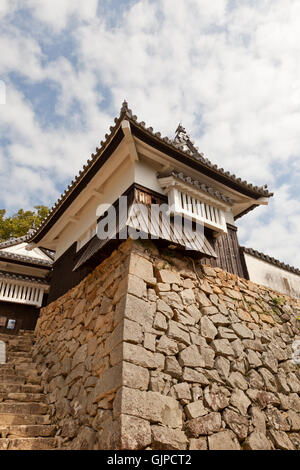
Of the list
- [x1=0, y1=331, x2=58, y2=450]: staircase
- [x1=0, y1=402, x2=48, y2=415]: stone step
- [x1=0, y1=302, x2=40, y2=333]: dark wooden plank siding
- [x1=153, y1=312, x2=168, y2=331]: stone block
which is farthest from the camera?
[x1=0, y1=302, x2=40, y2=333]: dark wooden plank siding

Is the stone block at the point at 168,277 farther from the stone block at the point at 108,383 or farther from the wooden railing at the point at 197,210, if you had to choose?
the stone block at the point at 108,383

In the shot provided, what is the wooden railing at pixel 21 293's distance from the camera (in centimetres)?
1132

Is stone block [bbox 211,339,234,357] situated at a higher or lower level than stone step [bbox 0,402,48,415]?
higher

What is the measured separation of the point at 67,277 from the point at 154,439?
202 inches

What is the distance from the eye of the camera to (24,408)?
19.3 ft

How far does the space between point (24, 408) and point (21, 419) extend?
354 millimetres

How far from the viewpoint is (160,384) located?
461cm

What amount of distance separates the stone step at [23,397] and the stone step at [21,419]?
591mm

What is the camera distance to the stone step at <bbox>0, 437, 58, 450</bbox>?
4695 mm

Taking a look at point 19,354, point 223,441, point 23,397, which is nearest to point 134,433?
point 223,441

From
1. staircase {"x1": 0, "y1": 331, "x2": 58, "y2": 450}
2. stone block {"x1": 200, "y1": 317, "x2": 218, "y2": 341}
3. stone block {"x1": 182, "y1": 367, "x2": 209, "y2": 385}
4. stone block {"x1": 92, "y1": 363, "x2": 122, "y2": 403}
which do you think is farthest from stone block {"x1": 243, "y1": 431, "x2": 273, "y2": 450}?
staircase {"x1": 0, "y1": 331, "x2": 58, "y2": 450}

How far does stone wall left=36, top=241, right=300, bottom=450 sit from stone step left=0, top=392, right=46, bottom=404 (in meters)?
0.25

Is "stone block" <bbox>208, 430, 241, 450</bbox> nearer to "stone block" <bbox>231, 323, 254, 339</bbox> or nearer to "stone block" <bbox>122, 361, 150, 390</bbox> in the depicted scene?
"stone block" <bbox>122, 361, 150, 390</bbox>
